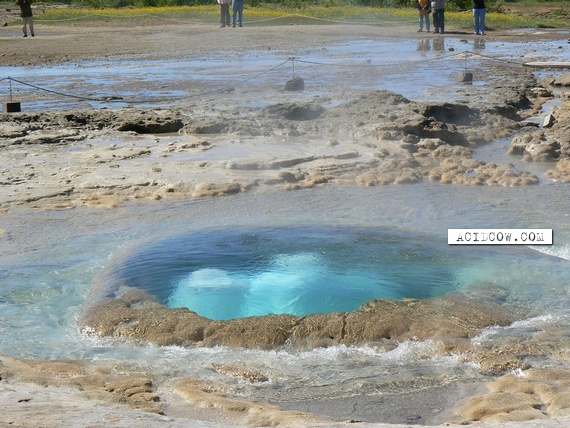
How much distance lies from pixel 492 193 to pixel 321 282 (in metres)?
3.09

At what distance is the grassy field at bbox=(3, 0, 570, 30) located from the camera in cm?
3322

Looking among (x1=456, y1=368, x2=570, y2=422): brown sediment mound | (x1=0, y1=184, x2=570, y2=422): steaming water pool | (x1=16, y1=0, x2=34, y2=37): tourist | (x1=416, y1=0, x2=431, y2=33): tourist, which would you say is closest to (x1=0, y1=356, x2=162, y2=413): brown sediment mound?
(x1=0, y1=184, x2=570, y2=422): steaming water pool

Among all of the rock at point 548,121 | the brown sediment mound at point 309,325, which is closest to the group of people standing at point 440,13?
the rock at point 548,121

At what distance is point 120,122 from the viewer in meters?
12.6

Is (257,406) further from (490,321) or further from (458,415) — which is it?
(490,321)

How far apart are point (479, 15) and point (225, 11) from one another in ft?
25.3

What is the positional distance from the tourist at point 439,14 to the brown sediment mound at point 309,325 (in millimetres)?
22079

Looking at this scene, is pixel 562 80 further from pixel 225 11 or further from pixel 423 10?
pixel 225 11

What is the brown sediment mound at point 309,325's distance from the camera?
5512 millimetres

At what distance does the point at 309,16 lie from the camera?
35531 millimetres

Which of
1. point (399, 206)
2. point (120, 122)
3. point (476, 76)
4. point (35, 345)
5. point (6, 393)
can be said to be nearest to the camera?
point (6, 393)

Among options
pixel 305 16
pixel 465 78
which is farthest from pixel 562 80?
pixel 305 16

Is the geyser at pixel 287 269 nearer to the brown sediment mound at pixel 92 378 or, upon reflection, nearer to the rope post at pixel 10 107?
the brown sediment mound at pixel 92 378

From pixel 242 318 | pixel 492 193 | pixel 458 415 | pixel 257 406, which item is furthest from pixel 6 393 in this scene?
pixel 492 193
